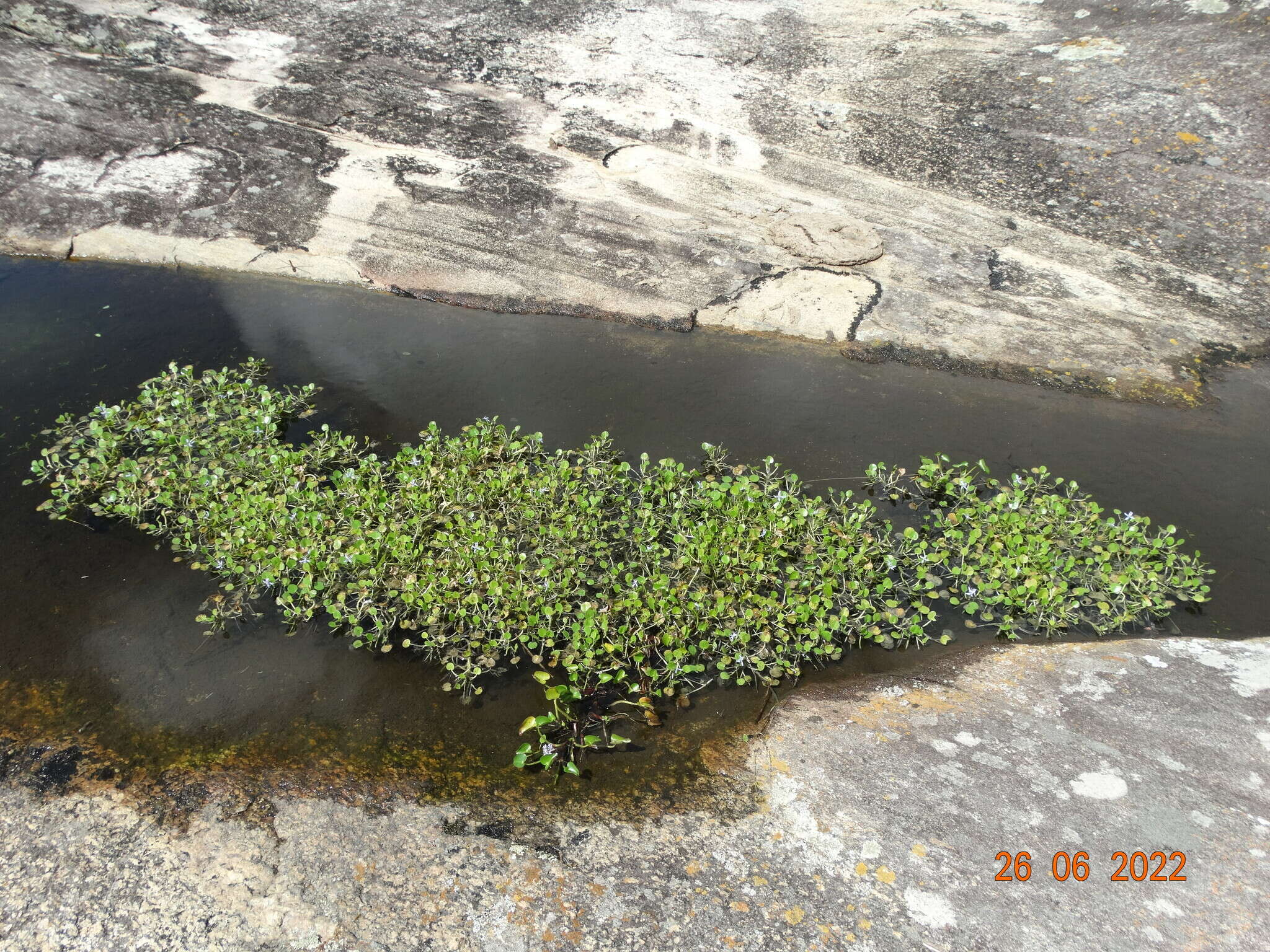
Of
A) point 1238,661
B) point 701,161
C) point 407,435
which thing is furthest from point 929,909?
point 701,161

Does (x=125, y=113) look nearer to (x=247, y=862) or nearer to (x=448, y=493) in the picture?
(x=448, y=493)

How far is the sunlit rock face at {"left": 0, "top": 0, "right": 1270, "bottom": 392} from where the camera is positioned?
5.28 m

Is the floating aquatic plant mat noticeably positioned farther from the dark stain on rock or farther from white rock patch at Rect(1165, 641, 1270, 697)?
the dark stain on rock

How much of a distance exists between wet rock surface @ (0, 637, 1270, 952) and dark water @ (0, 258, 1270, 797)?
34 centimetres

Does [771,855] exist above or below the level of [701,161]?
below

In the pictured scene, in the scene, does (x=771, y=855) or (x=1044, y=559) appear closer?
(x=771, y=855)

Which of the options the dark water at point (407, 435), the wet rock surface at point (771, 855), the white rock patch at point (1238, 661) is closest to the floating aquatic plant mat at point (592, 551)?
the dark water at point (407, 435)

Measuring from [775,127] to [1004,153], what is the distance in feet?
6.17

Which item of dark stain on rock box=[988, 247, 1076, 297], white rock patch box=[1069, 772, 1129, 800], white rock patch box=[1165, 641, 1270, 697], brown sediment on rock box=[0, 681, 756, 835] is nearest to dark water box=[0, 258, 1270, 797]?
brown sediment on rock box=[0, 681, 756, 835]

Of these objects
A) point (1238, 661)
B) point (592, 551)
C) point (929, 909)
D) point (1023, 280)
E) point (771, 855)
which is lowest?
point (592, 551)

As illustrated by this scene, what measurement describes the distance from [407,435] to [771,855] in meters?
2.94

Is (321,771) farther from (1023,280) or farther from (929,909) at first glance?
(1023,280)

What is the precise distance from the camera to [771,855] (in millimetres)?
2350

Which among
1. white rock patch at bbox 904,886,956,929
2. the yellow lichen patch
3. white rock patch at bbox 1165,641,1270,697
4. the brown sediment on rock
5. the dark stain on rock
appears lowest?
the brown sediment on rock
